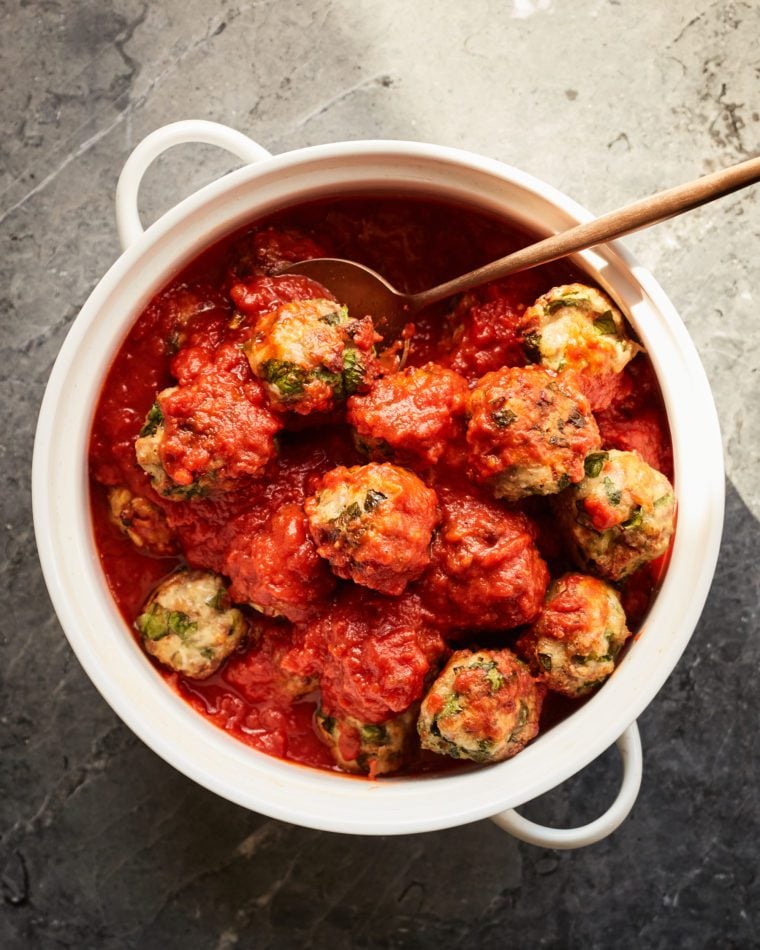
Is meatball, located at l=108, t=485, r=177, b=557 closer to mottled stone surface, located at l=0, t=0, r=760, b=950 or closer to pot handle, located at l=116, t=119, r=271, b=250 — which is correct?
mottled stone surface, located at l=0, t=0, r=760, b=950

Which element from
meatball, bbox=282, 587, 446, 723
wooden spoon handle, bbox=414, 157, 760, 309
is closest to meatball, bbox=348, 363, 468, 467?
wooden spoon handle, bbox=414, 157, 760, 309

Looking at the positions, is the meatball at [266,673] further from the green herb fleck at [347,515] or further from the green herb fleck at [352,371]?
the green herb fleck at [352,371]

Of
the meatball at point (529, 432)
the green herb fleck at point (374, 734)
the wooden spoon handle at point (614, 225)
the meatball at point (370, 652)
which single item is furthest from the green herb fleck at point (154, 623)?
the wooden spoon handle at point (614, 225)

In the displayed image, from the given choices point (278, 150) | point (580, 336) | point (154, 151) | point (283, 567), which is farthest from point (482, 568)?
point (278, 150)

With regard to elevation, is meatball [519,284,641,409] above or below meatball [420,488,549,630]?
above

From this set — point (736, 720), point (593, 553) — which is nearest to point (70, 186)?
point (593, 553)

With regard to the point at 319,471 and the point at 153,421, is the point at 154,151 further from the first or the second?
the point at 319,471
